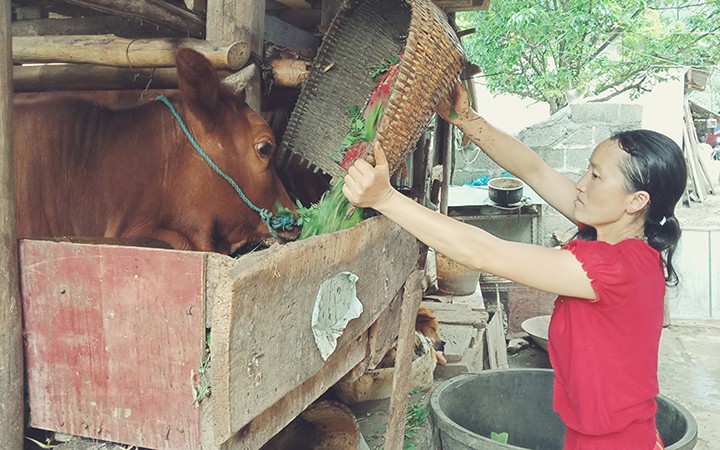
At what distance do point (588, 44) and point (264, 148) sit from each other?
1133 cm

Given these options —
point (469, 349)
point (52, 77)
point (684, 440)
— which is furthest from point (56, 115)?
point (469, 349)

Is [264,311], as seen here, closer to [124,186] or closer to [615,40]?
[124,186]

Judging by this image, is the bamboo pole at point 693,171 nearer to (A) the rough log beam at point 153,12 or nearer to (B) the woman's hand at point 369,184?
(A) the rough log beam at point 153,12

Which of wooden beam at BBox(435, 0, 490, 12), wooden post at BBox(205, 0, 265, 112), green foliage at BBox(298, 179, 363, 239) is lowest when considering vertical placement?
green foliage at BBox(298, 179, 363, 239)

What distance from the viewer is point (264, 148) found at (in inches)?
100

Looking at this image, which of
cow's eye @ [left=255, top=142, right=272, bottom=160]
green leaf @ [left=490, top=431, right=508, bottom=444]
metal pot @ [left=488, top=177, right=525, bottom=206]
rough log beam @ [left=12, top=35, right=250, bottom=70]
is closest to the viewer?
rough log beam @ [left=12, top=35, right=250, bottom=70]

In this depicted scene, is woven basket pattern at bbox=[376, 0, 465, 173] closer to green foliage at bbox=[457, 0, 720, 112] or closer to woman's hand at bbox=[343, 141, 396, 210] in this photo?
woman's hand at bbox=[343, 141, 396, 210]

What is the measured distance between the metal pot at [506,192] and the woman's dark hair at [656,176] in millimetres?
6421

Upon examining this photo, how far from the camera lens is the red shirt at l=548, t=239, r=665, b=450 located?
217 centimetres

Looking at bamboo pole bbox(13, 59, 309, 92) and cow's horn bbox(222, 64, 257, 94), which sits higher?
bamboo pole bbox(13, 59, 309, 92)

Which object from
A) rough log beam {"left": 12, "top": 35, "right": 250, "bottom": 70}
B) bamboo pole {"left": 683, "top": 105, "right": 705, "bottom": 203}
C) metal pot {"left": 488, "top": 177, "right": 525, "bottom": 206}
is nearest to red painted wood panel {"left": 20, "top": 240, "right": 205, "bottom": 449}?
rough log beam {"left": 12, "top": 35, "right": 250, "bottom": 70}

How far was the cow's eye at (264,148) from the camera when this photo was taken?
8.27ft

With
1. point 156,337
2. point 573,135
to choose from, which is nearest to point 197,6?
point 156,337

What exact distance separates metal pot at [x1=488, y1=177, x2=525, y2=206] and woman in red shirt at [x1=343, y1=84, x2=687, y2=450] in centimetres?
634
